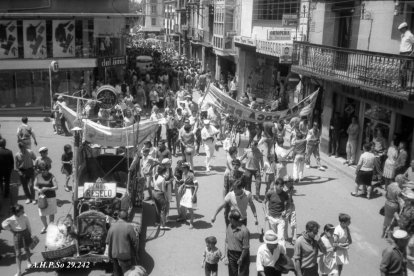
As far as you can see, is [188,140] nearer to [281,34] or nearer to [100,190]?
[100,190]

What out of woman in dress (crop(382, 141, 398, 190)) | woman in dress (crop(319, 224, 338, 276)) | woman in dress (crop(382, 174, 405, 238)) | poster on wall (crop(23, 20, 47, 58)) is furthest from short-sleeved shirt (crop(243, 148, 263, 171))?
poster on wall (crop(23, 20, 47, 58))

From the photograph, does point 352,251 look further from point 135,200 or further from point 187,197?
point 135,200

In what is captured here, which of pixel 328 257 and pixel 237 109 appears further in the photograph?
pixel 237 109

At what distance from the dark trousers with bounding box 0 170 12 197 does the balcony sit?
10.8m

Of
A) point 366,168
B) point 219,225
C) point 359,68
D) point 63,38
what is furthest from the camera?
point 63,38

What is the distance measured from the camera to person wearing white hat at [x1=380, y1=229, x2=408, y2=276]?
740 centimetres

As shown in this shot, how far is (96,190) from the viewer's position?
33.8 feet

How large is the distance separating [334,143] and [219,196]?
6.76 metres

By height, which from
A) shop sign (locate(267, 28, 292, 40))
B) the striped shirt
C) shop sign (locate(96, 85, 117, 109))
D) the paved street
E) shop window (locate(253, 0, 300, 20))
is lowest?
the paved street

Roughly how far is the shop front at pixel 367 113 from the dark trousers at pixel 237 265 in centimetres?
823

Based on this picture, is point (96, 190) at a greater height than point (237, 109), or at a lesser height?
lesser

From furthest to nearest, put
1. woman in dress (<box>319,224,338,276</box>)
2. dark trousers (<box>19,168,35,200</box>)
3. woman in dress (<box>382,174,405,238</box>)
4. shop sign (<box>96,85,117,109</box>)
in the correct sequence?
shop sign (<box>96,85,117,109</box>) < dark trousers (<box>19,168,35,200</box>) < woman in dress (<box>382,174,405,238</box>) < woman in dress (<box>319,224,338,276</box>)

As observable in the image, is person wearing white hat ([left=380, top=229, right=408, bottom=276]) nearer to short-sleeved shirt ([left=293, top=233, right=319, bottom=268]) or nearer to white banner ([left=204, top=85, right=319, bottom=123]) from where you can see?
short-sleeved shirt ([left=293, top=233, right=319, bottom=268])

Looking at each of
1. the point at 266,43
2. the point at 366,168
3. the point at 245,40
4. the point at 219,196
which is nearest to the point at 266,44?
the point at 266,43
